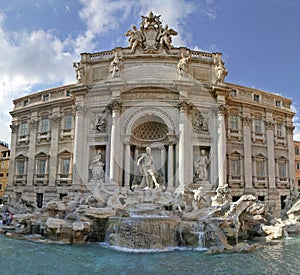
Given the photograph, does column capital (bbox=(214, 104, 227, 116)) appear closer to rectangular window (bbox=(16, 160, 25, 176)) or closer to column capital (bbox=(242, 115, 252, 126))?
column capital (bbox=(242, 115, 252, 126))

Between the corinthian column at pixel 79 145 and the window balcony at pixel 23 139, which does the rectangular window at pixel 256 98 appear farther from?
the window balcony at pixel 23 139

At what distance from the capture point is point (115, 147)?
1947 cm

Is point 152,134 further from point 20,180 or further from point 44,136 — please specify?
point 20,180

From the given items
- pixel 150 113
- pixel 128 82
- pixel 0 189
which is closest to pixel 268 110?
pixel 150 113

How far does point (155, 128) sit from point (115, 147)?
3.55 metres

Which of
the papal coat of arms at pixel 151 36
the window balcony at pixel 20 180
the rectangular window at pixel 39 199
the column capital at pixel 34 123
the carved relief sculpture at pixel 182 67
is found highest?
the papal coat of arms at pixel 151 36

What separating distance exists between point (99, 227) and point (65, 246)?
1.91 metres

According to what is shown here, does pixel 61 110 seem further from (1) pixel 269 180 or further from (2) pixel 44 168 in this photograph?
(1) pixel 269 180

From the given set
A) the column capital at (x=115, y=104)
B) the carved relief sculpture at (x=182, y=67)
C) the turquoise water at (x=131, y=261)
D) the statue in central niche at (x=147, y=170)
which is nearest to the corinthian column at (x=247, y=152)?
the carved relief sculpture at (x=182, y=67)

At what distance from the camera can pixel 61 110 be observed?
2316 centimetres

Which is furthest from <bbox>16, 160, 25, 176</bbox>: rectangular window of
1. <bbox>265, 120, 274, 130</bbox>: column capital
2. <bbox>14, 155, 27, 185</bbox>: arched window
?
<bbox>265, 120, 274, 130</bbox>: column capital

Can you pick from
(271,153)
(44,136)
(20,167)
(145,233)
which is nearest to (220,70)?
(271,153)

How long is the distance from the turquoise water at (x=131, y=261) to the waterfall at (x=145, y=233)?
826mm

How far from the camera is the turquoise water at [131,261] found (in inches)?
372
